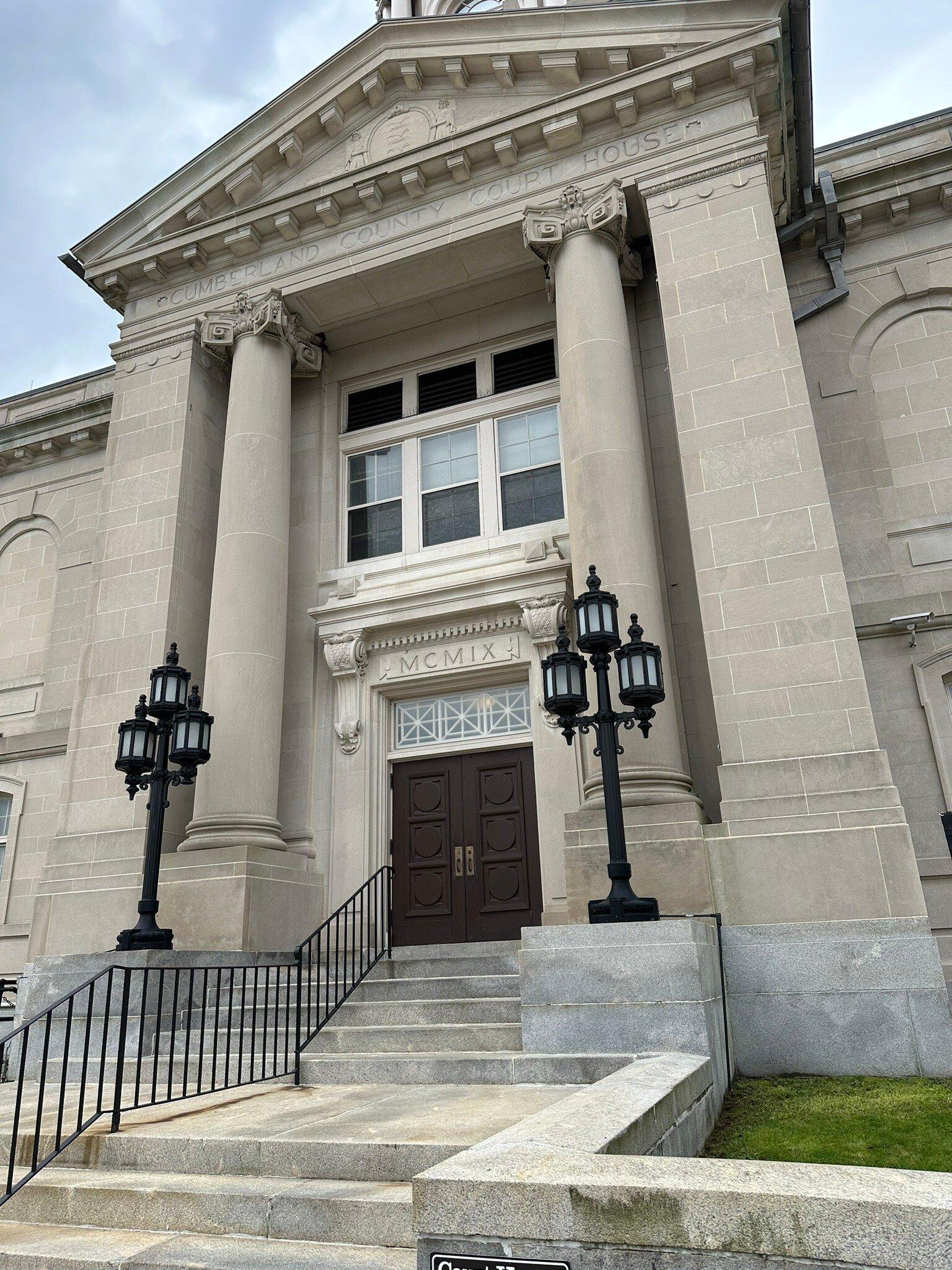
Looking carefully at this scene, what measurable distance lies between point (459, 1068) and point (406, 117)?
15.3 meters

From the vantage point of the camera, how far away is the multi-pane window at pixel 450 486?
15523mm

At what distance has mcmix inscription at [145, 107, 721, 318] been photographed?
13875 mm

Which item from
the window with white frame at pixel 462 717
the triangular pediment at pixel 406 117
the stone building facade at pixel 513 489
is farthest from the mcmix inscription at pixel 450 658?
the triangular pediment at pixel 406 117

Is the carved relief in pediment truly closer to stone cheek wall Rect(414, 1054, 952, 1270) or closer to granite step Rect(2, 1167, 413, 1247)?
granite step Rect(2, 1167, 413, 1247)

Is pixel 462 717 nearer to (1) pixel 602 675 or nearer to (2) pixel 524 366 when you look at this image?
(1) pixel 602 675

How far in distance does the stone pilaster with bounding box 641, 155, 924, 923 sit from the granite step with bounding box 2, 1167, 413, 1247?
6003 millimetres

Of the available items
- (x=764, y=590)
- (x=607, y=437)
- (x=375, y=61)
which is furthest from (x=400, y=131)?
(x=764, y=590)

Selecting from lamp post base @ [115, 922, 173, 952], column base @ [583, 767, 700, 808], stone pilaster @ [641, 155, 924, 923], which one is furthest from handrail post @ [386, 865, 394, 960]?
stone pilaster @ [641, 155, 924, 923]

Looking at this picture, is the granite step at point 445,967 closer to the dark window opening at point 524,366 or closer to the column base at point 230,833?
the column base at point 230,833

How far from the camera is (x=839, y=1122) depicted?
648cm

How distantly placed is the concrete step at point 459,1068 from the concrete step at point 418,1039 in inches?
9.9

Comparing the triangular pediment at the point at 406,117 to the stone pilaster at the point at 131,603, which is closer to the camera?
the stone pilaster at the point at 131,603

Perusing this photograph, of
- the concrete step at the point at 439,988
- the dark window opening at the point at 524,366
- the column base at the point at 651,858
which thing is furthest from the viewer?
the dark window opening at the point at 524,366

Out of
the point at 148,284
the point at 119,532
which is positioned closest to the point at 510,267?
the point at 148,284
